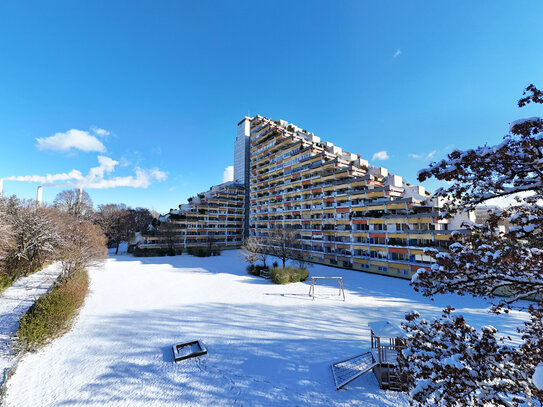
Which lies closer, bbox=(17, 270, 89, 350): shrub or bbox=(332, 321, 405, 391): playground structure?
bbox=(332, 321, 405, 391): playground structure

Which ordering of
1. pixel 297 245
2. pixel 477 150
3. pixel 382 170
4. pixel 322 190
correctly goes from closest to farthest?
pixel 477 150
pixel 382 170
pixel 322 190
pixel 297 245

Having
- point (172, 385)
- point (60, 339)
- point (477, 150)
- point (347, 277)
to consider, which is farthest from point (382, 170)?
point (60, 339)

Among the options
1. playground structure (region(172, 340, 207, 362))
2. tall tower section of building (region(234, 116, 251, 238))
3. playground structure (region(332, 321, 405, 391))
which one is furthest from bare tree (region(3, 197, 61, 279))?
tall tower section of building (region(234, 116, 251, 238))

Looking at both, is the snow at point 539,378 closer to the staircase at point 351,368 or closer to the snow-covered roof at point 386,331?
the snow-covered roof at point 386,331

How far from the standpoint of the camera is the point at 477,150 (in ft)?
16.0

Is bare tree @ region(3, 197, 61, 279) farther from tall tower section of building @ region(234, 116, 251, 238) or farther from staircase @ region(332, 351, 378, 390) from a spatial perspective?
tall tower section of building @ region(234, 116, 251, 238)

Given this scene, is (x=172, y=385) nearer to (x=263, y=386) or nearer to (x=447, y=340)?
(x=263, y=386)

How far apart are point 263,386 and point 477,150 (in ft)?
34.0

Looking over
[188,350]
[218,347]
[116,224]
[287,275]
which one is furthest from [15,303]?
[116,224]

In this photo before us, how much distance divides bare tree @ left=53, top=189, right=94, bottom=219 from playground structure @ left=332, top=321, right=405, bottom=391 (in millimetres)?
67524

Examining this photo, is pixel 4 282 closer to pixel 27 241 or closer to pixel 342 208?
pixel 27 241

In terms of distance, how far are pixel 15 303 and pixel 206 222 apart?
4079cm

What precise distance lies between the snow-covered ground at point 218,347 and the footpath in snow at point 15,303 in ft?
5.12

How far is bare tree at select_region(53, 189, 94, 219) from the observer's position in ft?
184
